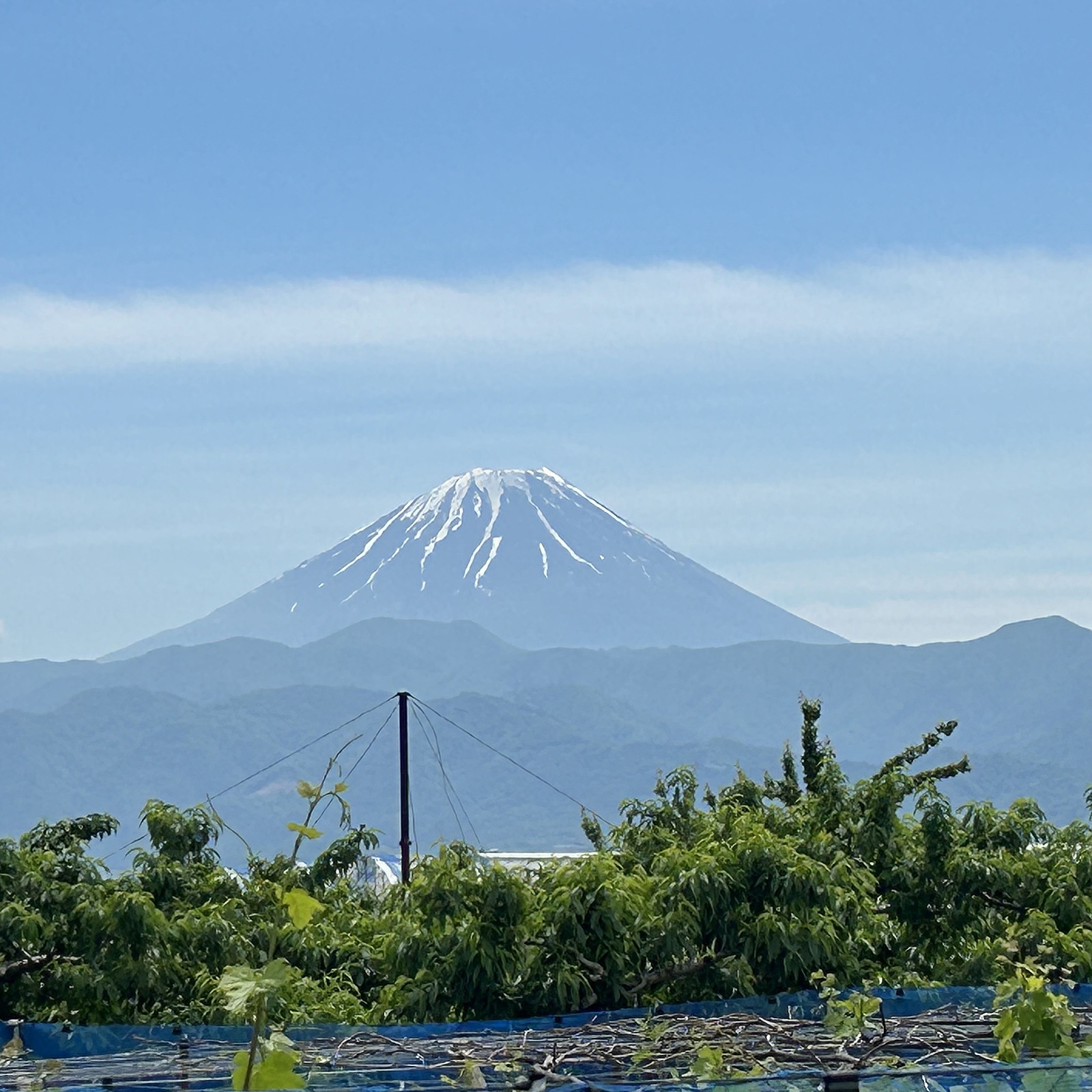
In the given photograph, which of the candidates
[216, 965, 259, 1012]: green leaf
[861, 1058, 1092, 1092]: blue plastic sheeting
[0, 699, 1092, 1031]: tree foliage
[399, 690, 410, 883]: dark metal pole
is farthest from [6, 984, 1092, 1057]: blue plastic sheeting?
[399, 690, 410, 883]: dark metal pole

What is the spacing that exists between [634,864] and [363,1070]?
7443 millimetres

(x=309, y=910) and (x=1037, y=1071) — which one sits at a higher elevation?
(x=309, y=910)

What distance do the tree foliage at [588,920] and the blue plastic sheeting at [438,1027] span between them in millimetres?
625

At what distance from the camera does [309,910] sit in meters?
5.61

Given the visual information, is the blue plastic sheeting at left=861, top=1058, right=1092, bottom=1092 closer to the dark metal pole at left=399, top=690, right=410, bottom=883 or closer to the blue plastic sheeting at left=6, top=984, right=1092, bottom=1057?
the blue plastic sheeting at left=6, top=984, right=1092, bottom=1057

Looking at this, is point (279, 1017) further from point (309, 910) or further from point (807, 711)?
point (807, 711)

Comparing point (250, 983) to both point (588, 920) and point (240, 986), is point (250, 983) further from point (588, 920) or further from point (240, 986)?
point (588, 920)

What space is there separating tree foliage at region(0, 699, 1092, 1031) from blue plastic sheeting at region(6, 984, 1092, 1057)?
625mm

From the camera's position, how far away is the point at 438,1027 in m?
11.4

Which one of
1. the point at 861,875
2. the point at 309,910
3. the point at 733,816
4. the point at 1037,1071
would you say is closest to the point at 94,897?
the point at 733,816

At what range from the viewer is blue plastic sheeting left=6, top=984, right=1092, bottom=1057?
1148 centimetres

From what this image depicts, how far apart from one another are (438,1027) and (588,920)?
273 cm

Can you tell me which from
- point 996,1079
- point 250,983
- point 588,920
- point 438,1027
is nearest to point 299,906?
point 250,983

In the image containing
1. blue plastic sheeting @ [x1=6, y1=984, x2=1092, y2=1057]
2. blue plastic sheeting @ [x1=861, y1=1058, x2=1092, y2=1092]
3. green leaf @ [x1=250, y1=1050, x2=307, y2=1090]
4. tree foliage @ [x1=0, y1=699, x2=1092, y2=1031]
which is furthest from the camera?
tree foliage @ [x1=0, y1=699, x2=1092, y2=1031]
